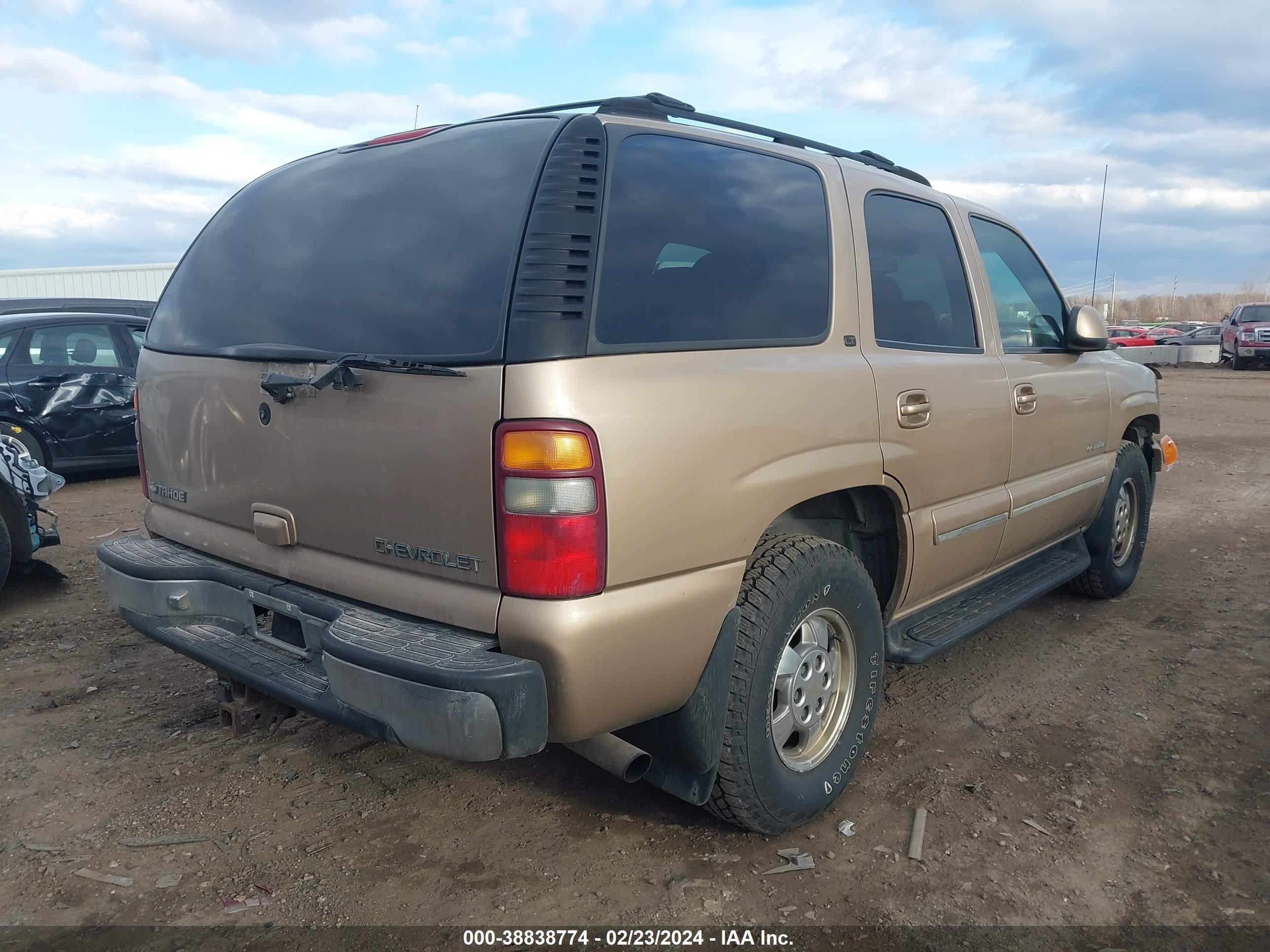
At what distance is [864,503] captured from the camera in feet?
10.4

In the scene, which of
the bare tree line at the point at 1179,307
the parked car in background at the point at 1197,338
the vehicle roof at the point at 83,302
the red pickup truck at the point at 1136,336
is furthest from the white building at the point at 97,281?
the bare tree line at the point at 1179,307

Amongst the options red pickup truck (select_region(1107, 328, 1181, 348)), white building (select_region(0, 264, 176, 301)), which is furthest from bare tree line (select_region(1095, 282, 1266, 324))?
white building (select_region(0, 264, 176, 301))

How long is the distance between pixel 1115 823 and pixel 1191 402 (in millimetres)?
16854

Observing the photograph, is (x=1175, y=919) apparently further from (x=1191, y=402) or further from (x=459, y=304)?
(x=1191, y=402)

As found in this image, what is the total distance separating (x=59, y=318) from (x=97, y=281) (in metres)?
17.2

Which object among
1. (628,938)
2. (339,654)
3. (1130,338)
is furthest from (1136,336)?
(339,654)

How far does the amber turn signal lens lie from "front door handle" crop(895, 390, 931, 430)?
4.54 feet

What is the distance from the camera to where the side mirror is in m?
4.25

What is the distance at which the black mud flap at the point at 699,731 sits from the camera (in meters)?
2.47

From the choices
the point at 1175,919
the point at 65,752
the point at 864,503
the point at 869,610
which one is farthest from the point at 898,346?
the point at 65,752

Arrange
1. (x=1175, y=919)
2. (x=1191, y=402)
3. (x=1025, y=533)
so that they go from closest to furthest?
(x=1175, y=919) < (x=1025, y=533) < (x=1191, y=402)

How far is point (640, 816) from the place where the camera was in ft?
9.78

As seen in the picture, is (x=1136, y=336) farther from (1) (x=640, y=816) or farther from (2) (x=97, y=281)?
(1) (x=640, y=816)

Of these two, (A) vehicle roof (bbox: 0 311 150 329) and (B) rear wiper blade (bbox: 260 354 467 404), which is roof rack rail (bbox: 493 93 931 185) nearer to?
(B) rear wiper blade (bbox: 260 354 467 404)
